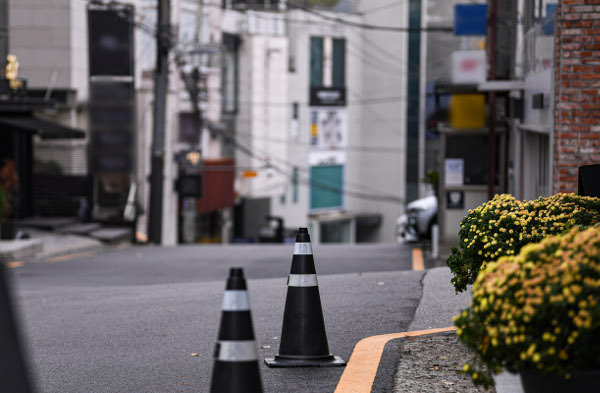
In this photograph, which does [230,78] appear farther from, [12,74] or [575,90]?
[575,90]

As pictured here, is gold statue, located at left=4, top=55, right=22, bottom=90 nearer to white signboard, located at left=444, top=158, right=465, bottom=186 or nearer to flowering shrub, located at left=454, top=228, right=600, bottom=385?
white signboard, located at left=444, top=158, right=465, bottom=186

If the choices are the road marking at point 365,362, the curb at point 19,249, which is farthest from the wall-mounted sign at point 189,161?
the road marking at point 365,362

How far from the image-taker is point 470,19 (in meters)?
18.4

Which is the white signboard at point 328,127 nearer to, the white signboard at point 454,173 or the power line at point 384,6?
the power line at point 384,6

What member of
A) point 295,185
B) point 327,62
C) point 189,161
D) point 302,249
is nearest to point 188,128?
point 189,161

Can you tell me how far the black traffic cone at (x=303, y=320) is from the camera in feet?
19.0

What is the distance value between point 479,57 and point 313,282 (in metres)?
11.6

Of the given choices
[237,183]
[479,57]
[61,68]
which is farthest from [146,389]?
[237,183]

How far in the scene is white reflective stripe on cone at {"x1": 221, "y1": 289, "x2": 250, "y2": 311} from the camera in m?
4.32

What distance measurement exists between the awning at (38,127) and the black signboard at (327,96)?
25.5 m

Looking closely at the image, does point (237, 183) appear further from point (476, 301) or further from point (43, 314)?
point (476, 301)

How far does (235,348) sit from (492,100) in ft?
44.0

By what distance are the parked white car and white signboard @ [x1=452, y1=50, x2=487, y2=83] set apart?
3918mm

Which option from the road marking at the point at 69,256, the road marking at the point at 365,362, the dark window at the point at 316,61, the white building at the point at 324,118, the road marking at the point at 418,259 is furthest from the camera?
the dark window at the point at 316,61
